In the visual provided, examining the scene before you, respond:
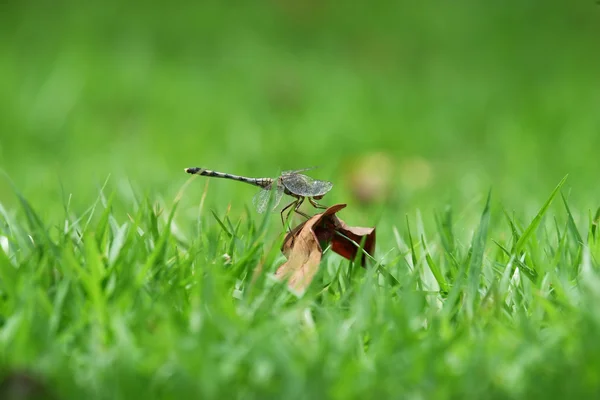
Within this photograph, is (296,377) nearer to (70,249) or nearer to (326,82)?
(70,249)

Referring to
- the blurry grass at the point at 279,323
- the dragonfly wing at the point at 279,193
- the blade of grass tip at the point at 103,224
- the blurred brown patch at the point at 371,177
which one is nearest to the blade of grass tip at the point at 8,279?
the blurry grass at the point at 279,323

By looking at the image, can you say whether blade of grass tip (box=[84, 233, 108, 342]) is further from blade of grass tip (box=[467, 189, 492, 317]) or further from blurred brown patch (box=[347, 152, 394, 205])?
blurred brown patch (box=[347, 152, 394, 205])

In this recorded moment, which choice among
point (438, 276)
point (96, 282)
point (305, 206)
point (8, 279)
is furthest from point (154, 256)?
point (305, 206)

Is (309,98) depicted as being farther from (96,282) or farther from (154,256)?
(96,282)

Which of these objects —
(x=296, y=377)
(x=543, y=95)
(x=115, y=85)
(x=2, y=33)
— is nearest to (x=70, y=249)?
(x=296, y=377)

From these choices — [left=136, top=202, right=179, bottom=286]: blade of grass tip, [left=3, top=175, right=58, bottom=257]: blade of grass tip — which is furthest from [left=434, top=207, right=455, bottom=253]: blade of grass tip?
[left=3, top=175, right=58, bottom=257]: blade of grass tip
